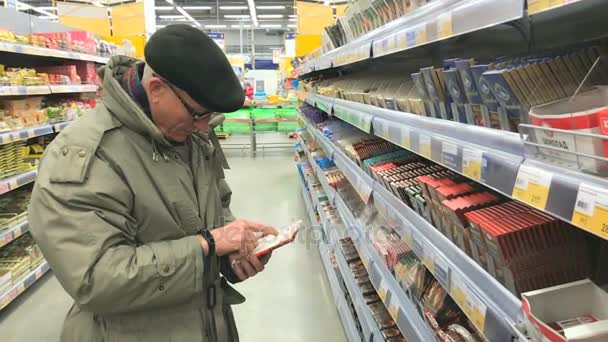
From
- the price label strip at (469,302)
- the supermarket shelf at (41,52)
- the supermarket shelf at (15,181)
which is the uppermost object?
the supermarket shelf at (41,52)

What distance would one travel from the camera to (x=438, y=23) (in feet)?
3.58

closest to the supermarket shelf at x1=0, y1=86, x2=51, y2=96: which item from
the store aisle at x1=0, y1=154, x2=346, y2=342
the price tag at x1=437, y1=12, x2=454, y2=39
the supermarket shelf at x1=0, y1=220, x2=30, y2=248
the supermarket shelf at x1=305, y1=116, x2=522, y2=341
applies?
the supermarket shelf at x1=0, y1=220, x2=30, y2=248

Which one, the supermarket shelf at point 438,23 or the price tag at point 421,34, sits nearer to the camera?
the supermarket shelf at point 438,23

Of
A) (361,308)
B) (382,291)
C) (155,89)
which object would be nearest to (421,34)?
(155,89)

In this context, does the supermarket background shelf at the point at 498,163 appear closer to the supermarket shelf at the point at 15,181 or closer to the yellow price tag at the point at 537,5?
the yellow price tag at the point at 537,5

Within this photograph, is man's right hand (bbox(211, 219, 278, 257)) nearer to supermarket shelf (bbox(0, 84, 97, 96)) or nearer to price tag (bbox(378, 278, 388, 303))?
price tag (bbox(378, 278, 388, 303))

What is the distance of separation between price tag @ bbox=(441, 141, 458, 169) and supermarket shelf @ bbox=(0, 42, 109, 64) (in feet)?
9.76

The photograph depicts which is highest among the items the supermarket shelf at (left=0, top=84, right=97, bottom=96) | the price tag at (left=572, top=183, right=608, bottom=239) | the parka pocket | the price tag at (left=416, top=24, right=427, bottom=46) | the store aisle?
the price tag at (left=416, top=24, right=427, bottom=46)

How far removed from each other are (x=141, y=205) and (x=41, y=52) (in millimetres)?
2877

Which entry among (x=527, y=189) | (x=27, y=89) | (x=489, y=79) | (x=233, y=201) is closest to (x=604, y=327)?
(x=527, y=189)

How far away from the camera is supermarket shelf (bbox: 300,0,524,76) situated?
803 mm

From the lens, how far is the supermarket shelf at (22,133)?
2.84 m

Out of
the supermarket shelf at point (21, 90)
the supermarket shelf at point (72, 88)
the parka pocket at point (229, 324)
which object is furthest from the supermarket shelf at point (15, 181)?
the parka pocket at point (229, 324)

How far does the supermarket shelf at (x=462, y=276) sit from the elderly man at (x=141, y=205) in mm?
502
